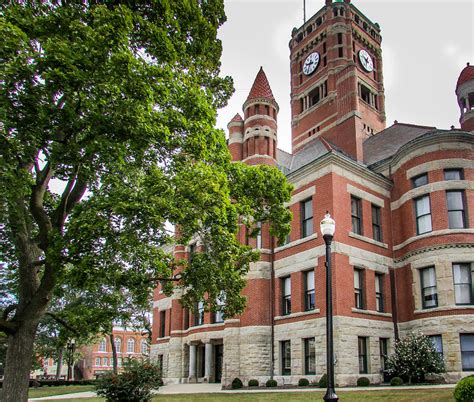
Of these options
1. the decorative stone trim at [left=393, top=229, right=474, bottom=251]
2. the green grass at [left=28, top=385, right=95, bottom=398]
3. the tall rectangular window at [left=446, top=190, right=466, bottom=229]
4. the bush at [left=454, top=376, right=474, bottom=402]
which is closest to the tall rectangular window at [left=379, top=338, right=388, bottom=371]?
the decorative stone trim at [left=393, top=229, right=474, bottom=251]

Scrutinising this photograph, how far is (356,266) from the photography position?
24.4 metres

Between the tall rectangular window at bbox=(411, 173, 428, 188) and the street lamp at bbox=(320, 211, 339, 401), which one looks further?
the tall rectangular window at bbox=(411, 173, 428, 188)

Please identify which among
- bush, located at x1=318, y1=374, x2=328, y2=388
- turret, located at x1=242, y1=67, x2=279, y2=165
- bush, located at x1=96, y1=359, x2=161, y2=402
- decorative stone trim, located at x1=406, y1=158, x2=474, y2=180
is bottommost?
bush, located at x1=318, y1=374, x2=328, y2=388

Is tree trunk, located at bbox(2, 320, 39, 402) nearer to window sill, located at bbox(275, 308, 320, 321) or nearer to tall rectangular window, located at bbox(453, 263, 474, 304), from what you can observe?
window sill, located at bbox(275, 308, 320, 321)

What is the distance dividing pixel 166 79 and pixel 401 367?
17030 millimetres

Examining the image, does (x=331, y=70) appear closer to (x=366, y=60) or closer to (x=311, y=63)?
(x=311, y=63)

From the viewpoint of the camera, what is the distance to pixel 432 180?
24828mm

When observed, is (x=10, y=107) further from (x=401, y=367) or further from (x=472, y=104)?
(x=472, y=104)

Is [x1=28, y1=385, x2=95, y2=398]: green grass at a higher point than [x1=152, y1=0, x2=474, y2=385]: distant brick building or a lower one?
lower

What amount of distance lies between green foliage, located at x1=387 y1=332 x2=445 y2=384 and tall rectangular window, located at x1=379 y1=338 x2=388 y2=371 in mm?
1346

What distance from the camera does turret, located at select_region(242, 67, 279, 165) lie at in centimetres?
2944

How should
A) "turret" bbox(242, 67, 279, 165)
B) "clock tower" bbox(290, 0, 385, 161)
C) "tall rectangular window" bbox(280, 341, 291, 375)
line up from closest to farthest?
1. "tall rectangular window" bbox(280, 341, 291, 375)
2. "turret" bbox(242, 67, 279, 165)
3. "clock tower" bbox(290, 0, 385, 161)

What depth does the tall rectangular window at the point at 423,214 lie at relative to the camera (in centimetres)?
A: 2492

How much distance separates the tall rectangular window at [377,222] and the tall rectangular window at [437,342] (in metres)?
5.92
